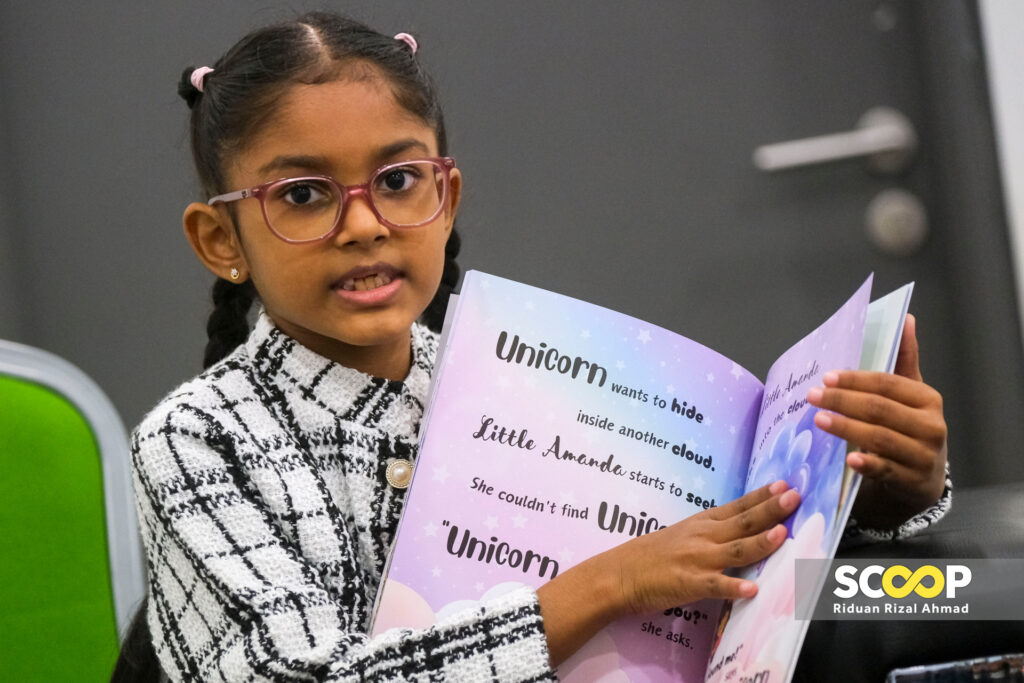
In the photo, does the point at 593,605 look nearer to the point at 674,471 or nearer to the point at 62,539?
the point at 674,471

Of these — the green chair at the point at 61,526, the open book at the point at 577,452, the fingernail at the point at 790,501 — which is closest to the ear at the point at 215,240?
the open book at the point at 577,452

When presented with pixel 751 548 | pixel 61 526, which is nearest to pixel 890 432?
pixel 751 548

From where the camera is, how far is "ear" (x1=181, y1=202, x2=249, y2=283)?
78 cm

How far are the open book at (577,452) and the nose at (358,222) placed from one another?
77 mm

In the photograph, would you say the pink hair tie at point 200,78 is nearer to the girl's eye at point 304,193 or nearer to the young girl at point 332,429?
the young girl at point 332,429

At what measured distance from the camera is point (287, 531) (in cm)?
67

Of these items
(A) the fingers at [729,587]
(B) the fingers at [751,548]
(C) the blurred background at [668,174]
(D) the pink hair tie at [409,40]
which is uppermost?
(C) the blurred background at [668,174]

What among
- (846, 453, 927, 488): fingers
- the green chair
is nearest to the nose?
(846, 453, 927, 488): fingers

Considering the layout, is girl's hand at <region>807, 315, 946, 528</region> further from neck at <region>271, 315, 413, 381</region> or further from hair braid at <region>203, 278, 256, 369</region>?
hair braid at <region>203, 278, 256, 369</region>

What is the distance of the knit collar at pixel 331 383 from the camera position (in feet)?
2.47

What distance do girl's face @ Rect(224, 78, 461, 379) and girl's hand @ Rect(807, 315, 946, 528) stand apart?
1.01 feet

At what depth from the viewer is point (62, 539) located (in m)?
1.01

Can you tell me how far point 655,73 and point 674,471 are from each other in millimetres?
922

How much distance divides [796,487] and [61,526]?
2.51 ft
